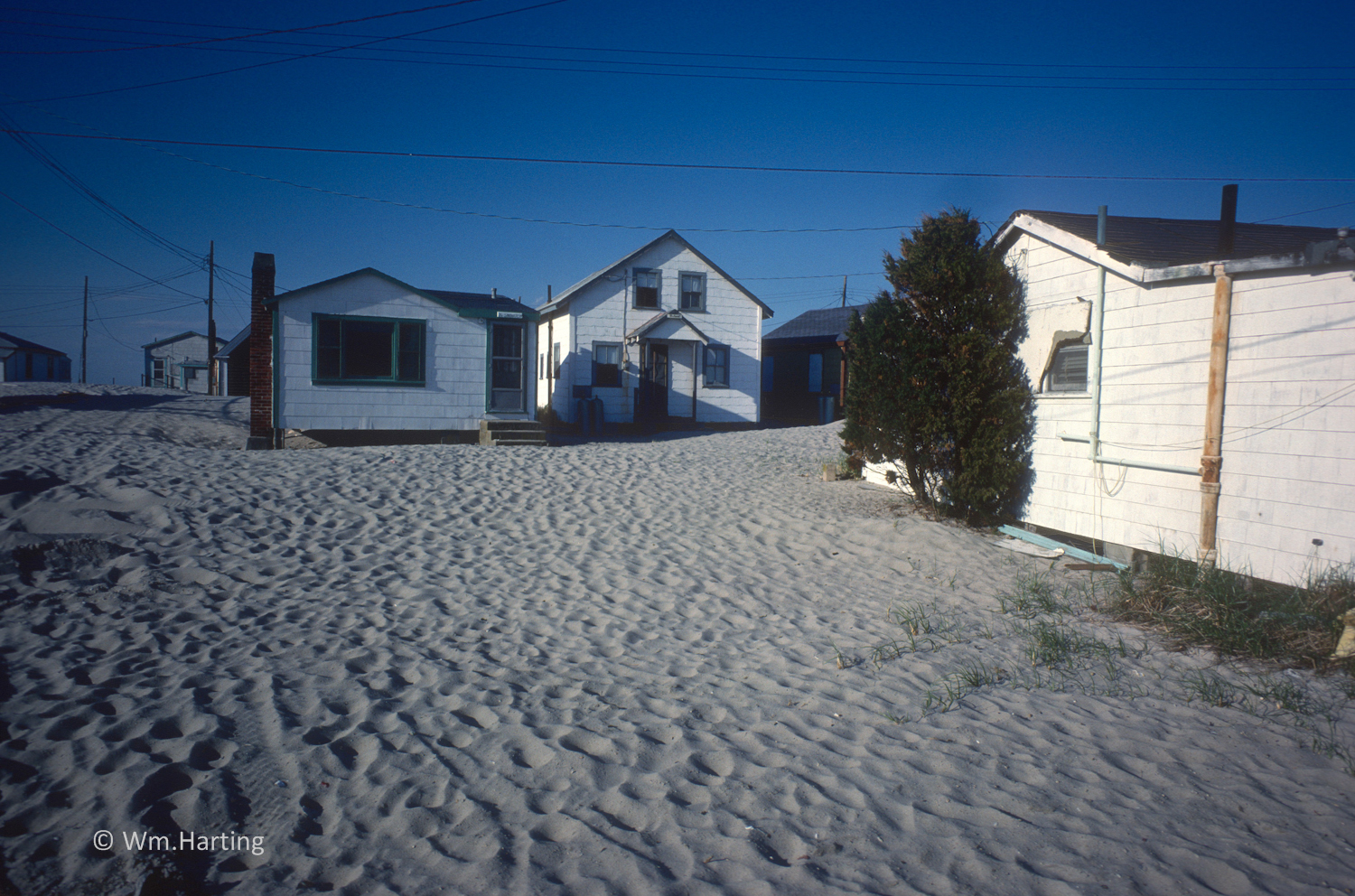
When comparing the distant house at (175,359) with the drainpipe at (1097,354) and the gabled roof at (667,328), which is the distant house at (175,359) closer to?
the gabled roof at (667,328)

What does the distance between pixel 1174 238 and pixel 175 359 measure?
61651 millimetres

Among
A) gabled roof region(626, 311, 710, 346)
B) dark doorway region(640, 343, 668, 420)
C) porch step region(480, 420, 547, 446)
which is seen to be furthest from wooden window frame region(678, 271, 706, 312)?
porch step region(480, 420, 547, 446)

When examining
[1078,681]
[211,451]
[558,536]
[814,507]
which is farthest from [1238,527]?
[211,451]

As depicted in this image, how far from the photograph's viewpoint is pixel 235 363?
37.9 m

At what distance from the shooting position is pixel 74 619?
568 centimetres

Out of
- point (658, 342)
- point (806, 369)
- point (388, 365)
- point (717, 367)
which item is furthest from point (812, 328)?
point (388, 365)

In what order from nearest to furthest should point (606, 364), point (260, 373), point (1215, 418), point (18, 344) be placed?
point (1215, 418) → point (260, 373) → point (606, 364) → point (18, 344)

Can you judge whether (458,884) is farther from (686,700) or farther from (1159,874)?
(1159,874)

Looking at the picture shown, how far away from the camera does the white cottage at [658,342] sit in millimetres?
21781

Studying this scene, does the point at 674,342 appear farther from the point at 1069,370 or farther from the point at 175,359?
the point at 175,359

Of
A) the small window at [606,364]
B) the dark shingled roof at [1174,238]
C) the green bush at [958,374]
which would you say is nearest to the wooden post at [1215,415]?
the dark shingled roof at [1174,238]

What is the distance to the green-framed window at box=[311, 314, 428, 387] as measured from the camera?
15.1m

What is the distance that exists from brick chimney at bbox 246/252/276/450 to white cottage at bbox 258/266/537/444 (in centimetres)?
8

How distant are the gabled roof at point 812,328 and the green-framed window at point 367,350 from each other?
52.6ft
